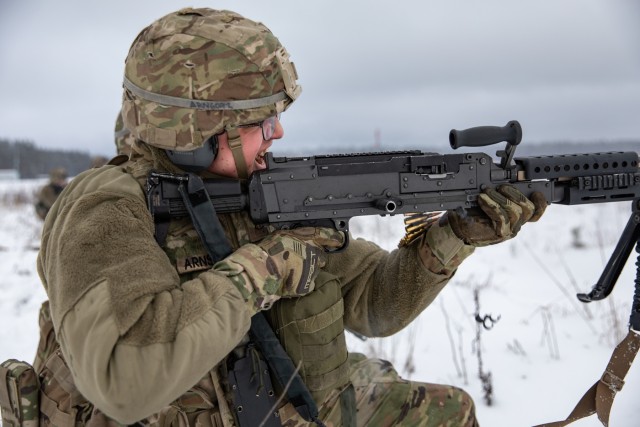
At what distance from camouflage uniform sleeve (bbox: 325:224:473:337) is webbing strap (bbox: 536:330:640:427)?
0.92 m

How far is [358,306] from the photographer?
2.54 metres

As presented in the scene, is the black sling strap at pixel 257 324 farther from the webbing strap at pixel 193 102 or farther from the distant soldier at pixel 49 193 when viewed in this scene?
the distant soldier at pixel 49 193

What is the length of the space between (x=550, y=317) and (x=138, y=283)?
12.7ft

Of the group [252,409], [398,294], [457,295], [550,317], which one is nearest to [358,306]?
[398,294]

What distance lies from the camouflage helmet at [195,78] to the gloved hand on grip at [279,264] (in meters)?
0.48

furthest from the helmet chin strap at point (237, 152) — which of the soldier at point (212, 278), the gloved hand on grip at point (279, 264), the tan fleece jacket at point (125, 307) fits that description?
the tan fleece jacket at point (125, 307)

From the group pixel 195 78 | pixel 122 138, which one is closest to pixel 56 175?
pixel 122 138

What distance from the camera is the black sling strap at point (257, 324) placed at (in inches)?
74.7

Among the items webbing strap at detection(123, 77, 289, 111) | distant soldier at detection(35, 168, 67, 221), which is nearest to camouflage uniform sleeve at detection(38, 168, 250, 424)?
webbing strap at detection(123, 77, 289, 111)

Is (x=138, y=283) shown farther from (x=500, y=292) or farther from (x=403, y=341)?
(x=500, y=292)

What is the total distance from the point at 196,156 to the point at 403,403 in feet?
4.69

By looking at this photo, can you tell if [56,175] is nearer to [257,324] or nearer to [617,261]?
[257,324]

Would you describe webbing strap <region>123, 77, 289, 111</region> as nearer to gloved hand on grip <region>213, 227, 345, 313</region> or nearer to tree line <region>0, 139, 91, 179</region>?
gloved hand on grip <region>213, 227, 345, 313</region>

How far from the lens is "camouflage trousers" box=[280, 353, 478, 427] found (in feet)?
7.71
